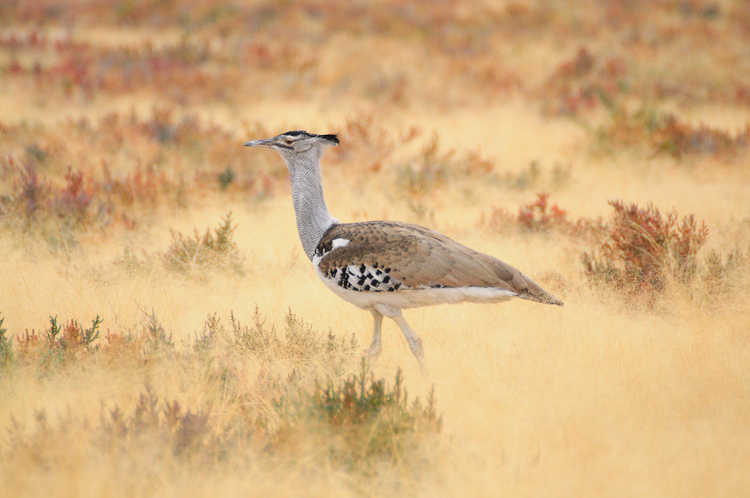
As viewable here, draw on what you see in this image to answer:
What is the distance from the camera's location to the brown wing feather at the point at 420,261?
126 inches

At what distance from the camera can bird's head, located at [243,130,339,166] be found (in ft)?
12.0

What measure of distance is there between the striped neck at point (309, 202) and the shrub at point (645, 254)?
2220 millimetres

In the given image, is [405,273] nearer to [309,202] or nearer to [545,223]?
[309,202]

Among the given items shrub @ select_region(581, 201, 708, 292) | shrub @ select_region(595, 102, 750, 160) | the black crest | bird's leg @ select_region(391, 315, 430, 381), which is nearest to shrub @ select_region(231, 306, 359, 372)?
bird's leg @ select_region(391, 315, 430, 381)

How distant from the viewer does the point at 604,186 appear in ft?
23.4

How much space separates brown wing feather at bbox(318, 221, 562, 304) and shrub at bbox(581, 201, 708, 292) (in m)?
1.46

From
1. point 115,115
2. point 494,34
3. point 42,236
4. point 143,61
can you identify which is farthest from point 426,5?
point 42,236

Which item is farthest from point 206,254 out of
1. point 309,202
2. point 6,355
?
point 6,355

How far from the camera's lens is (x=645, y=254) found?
461cm

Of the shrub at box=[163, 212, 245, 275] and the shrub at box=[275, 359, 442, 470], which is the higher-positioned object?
the shrub at box=[163, 212, 245, 275]

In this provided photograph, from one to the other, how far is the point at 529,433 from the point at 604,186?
5170mm

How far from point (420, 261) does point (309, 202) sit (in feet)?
2.70

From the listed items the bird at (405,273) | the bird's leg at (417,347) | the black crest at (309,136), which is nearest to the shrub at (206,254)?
the black crest at (309,136)

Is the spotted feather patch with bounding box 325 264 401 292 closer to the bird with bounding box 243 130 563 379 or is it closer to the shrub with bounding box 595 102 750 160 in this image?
the bird with bounding box 243 130 563 379
